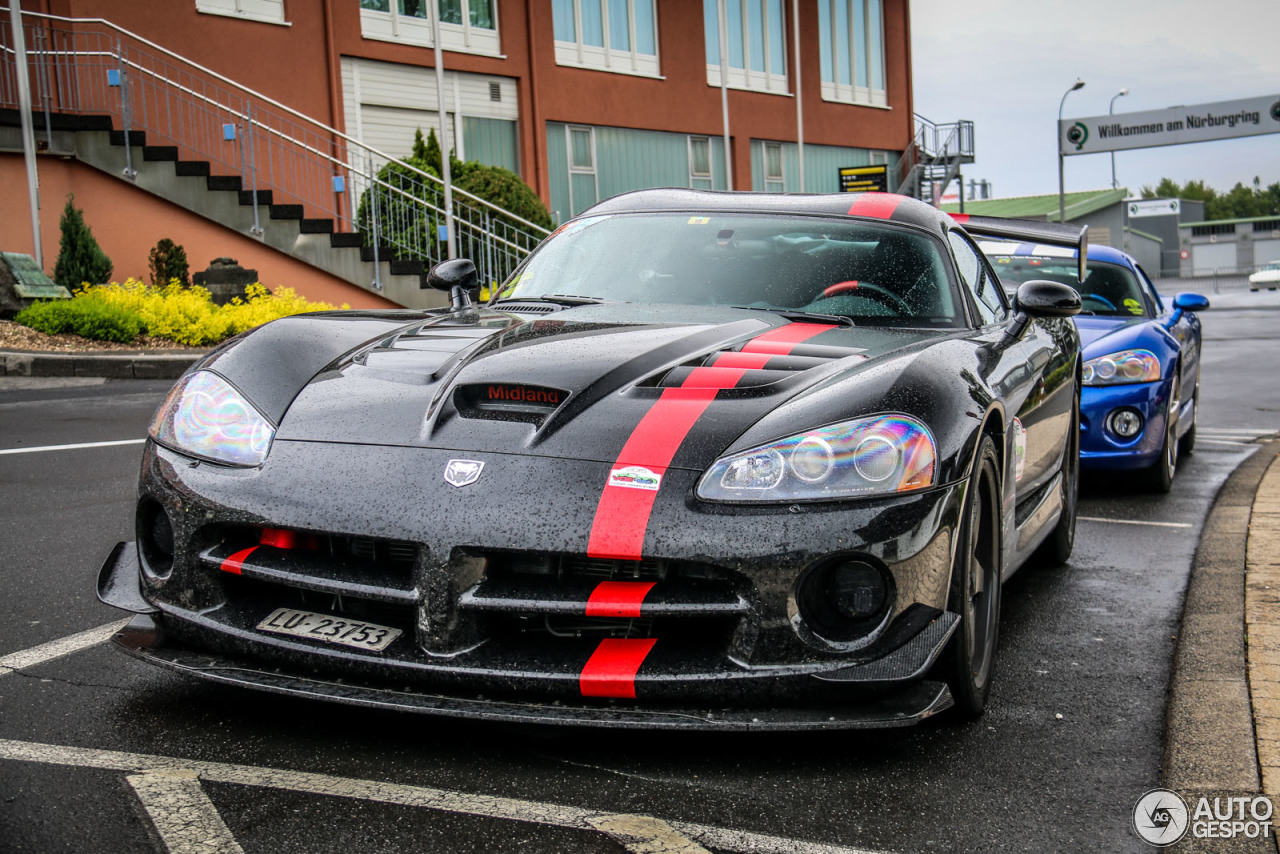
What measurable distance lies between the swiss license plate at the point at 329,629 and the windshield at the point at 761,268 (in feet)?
5.57

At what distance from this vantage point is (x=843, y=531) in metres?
2.86

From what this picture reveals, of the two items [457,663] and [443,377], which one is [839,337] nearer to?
[443,377]

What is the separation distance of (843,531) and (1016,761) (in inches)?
30.4

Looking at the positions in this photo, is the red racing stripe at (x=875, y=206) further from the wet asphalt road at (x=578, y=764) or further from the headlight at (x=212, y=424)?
the headlight at (x=212, y=424)

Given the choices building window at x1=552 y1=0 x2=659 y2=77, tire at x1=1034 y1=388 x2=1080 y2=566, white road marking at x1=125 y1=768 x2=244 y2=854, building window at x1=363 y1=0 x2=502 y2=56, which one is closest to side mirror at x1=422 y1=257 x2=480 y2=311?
white road marking at x1=125 y1=768 x2=244 y2=854

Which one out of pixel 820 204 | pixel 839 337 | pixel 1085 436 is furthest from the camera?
pixel 1085 436

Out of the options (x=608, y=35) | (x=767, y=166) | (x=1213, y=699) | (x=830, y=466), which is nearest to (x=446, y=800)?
(x=830, y=466)

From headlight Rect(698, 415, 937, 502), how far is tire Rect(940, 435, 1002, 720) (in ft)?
0.91

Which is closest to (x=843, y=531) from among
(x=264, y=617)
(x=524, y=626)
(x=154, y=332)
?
(x=524, y=626)

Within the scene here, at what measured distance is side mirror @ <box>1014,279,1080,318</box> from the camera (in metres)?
4.46

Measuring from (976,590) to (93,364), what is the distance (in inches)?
411

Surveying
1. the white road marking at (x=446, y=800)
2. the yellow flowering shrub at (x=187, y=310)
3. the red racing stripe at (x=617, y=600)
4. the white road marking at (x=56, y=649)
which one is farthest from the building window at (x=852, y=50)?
the white road marking at (x=446, y=800)

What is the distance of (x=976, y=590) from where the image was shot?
3.53 m

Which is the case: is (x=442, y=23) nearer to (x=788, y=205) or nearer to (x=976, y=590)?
(x=788, y=205)
